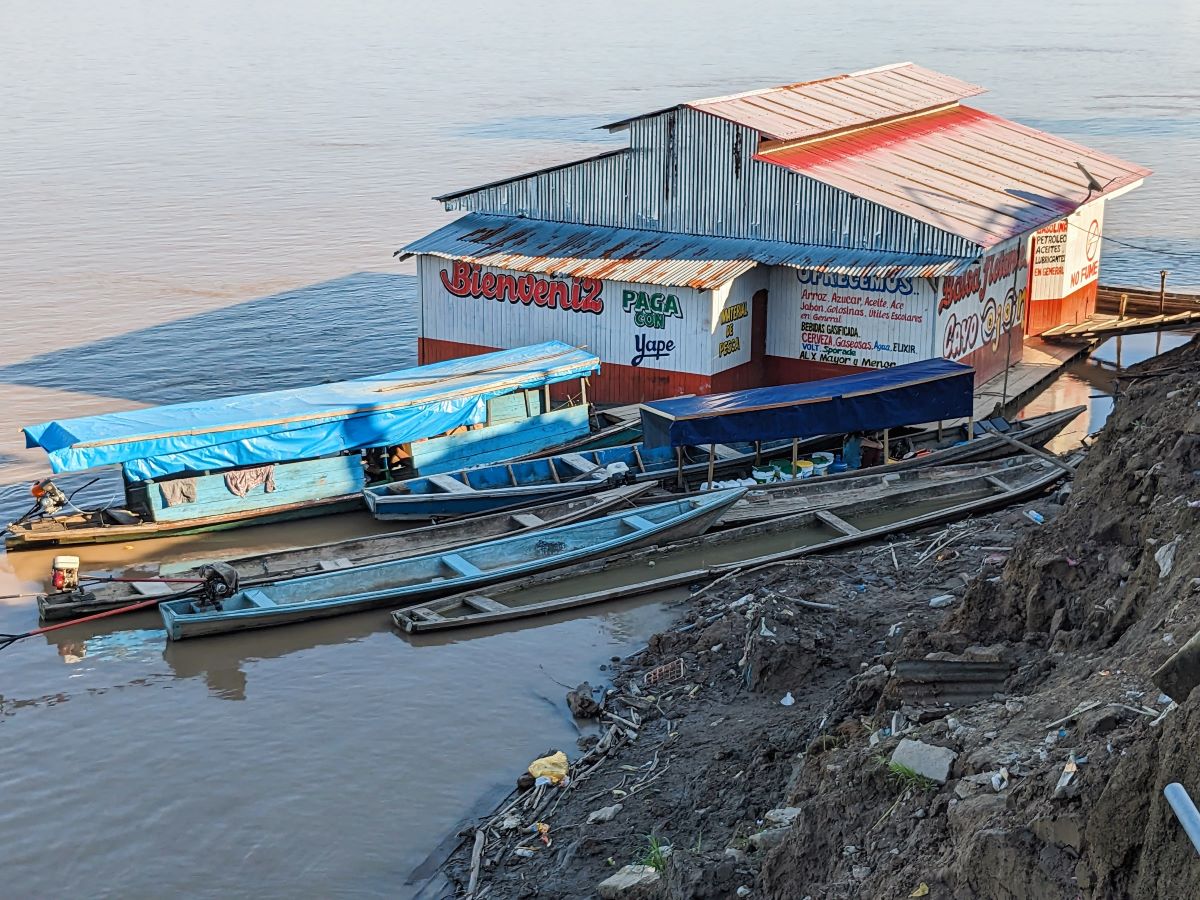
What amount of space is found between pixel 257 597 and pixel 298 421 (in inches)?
178

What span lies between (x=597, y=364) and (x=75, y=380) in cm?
1320

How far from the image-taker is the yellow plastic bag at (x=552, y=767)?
13789 mm

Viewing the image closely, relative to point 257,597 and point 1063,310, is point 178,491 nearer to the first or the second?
point 257,597

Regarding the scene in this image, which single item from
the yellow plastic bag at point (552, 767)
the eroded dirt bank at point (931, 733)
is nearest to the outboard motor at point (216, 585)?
the eroded dirt bank at point (931, 733)

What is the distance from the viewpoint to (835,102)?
101ft

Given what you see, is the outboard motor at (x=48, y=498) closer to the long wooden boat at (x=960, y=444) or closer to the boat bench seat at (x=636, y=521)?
the boat bench seat at (x=636, y=521)

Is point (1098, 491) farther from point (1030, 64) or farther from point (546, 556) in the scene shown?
point (1030, 64)

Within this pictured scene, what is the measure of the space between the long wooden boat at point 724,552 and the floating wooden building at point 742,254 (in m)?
4.66

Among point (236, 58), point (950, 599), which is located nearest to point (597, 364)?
point (950, 599)

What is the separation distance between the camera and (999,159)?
31688 millimetres

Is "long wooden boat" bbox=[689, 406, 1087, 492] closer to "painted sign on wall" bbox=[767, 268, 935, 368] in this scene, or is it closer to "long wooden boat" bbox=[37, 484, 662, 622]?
"painted sign on wall" bbox=[767, 268, 935, 368]

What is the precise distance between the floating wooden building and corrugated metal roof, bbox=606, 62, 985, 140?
0.29ft

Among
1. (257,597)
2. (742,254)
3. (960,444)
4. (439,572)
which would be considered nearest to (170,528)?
(257,597)

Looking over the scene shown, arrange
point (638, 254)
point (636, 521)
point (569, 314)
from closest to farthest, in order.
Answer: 1. point (636, 521)
2. point (638, 254)
3. point (569, 314)
